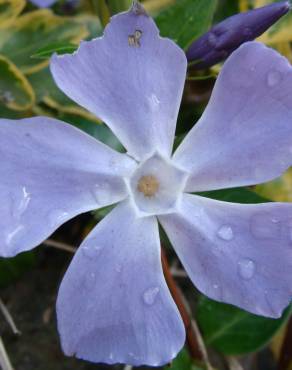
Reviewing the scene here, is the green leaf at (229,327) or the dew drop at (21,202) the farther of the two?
the green leaf at (229,327)

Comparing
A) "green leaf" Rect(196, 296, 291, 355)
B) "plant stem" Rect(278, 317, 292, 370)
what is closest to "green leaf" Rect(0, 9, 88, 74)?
"green leaf" Rect(196, 296, 291, 355)

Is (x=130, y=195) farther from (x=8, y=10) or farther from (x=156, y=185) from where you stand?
(x=8, y=10)

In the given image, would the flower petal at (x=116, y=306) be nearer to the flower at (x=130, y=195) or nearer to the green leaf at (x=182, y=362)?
the flower at (x=130, y=195)

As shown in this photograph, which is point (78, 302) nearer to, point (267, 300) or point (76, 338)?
point (76, 338)

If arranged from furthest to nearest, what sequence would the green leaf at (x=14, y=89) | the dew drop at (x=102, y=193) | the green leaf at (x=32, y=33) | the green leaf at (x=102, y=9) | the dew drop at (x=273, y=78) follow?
the green leaf at (x=32, y=33), the green leaf at (x=14, y=89), the green leaf at (x=102, y=9), the dew drop at (x=102, y=193), the dew drop at (x=273, y=78)

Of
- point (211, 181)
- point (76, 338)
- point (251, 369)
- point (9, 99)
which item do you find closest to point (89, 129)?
point (9, 99)

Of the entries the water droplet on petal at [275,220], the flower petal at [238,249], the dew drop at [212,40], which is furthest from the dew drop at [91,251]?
the dew drop at [212,40]

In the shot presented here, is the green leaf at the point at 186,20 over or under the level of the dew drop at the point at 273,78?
under
